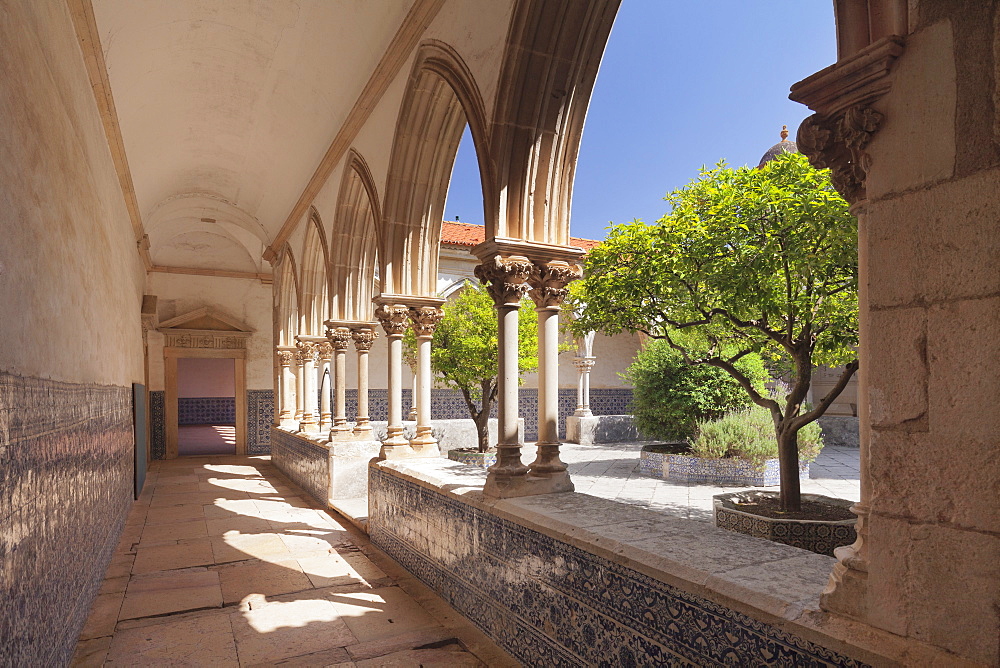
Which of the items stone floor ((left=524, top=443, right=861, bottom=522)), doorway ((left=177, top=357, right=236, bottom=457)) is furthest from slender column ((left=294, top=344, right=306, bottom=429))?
doorway ((left=177, top=357, right=236, bottom=457))

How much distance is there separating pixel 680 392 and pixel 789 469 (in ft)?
20.5

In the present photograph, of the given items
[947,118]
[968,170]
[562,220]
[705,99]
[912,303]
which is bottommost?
[912,303]

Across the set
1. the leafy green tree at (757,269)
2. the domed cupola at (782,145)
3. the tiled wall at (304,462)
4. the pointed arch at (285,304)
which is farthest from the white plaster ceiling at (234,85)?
the domed cupola at (782,145)

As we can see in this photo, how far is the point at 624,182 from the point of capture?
2858 centimetres

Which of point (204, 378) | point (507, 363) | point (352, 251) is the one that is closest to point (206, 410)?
point (204, 378)

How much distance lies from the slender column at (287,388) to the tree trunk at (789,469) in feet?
31.2

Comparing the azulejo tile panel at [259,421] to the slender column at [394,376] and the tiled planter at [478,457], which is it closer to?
the tiled planter at [478,457]

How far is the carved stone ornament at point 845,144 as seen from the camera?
1.63 meters

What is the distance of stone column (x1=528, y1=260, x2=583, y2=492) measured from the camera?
3744 mm

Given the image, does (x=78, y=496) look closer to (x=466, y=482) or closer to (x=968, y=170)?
(x=466, y=482)

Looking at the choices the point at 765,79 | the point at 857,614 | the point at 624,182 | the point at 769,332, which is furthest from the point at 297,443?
the point at 624,182

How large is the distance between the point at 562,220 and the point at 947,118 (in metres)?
2.67

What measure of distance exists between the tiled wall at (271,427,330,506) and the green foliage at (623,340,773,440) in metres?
5.56

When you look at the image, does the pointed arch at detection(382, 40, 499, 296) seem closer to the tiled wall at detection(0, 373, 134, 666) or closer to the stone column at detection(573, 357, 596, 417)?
the tiled wall at detection(0, 373, 134, 666)
